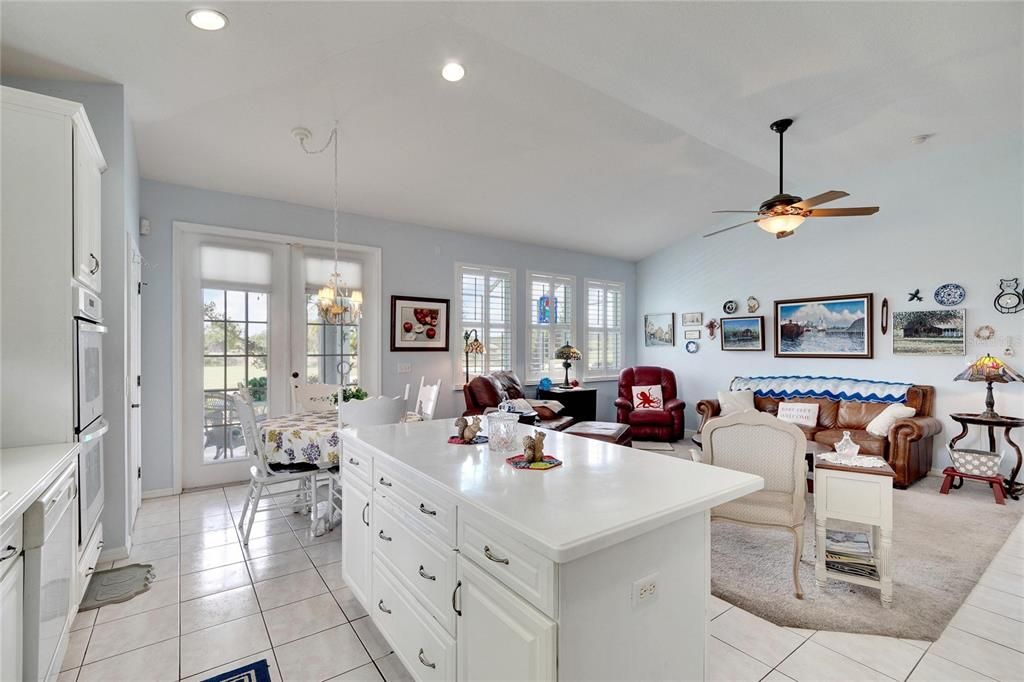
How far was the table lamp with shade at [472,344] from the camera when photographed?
575cm

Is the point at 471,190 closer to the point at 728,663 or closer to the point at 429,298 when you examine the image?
the point at 429,298

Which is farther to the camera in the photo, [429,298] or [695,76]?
[429,298]

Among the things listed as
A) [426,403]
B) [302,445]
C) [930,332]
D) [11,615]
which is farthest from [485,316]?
[11,615]

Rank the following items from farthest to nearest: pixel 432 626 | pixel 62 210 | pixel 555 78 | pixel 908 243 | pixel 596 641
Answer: pixel 908 243 → pixel 555 78 → pixel 62 210 → pixel 432 626 → pixel 596 641

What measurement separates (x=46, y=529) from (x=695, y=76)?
13.6 ft

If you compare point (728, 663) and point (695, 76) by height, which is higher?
point (695, 76)

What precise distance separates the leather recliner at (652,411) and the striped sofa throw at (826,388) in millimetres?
822

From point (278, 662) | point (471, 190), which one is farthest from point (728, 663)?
point (471, 190)

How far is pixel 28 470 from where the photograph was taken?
65.3 inches

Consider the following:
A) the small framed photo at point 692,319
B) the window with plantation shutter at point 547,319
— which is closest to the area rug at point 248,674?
the window with plantation shutter at point 547,319

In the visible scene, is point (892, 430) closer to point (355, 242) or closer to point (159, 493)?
point (355, 242)

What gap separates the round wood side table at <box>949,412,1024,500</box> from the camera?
4.01 meters

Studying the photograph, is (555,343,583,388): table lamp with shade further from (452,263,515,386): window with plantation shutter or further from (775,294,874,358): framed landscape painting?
(775,294,874,358): framed landscape painting

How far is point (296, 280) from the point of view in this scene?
15.2 ft
